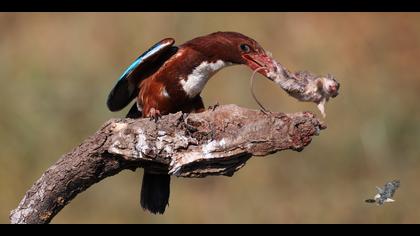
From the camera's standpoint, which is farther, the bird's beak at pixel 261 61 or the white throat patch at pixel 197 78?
the white throat patch at pixel 197 78

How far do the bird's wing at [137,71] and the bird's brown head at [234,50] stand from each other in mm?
124

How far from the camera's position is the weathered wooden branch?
2.92m

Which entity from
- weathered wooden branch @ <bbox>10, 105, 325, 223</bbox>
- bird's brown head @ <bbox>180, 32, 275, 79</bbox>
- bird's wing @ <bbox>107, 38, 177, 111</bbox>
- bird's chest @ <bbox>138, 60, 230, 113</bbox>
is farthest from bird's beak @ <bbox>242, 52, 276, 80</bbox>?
weathered wooden branch @ <bbox>10, 105, 325, 223</bbox>

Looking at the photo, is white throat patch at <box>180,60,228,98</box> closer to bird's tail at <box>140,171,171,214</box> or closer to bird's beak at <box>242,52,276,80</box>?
bird's beak at <box>242,52,276,80</box>

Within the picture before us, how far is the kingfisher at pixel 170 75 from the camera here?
388 cm

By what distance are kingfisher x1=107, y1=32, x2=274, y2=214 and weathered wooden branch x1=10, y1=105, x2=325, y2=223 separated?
74 centimetres

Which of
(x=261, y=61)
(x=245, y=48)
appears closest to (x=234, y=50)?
(x=245, y=48)

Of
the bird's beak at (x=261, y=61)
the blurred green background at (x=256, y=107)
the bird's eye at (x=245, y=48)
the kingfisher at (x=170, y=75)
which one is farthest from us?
the blurred green background at (x=256, y=107)

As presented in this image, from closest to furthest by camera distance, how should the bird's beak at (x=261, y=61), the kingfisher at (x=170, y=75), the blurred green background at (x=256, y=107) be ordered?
the bird's beak at (x=261, y=61), the kingfisher at (x=170, y=75), the blurred green background at (x=256, y=107)

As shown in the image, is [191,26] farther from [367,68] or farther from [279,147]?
[279,147]

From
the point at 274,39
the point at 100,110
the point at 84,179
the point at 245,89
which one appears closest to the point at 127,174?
the point at 100,110

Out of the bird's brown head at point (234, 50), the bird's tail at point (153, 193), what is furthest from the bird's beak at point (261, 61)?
the bird's tail at point (153, 193)

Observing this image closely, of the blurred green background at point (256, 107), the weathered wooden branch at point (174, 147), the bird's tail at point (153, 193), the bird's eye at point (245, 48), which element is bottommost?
the weathered wooden branch at point (174, 147)

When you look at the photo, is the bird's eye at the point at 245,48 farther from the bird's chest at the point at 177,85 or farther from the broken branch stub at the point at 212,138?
the broken branch stub at the point at 212,138
